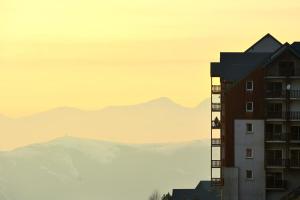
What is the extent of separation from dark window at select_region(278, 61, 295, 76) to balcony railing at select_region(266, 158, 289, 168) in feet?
35.2

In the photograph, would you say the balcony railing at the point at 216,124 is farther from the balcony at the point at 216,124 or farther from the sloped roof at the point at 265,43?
the sloped roof at the point at 265,43

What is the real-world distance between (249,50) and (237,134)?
1731 cm

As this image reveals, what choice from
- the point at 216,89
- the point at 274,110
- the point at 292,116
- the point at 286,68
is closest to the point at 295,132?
the point at 292,116

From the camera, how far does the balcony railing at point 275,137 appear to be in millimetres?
164625

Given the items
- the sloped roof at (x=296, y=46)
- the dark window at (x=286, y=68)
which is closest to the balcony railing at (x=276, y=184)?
the dark window at (x=286, y=68)

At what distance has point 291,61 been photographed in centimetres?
16538

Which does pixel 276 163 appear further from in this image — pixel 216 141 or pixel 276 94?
pixel 216 141

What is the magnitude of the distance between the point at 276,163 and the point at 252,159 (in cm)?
308

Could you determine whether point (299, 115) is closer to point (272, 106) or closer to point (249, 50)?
point (272, 106)

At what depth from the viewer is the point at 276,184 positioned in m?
165

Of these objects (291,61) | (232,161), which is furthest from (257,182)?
(291,61)

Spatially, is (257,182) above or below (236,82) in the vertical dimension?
below

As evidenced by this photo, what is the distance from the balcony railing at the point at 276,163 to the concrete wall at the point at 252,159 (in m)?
0.86

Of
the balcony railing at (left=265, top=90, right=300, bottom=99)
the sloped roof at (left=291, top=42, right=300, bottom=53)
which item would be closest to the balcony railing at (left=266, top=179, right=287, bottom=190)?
the balcony railing at (left=265, top=90, right=300, bottom=99)
